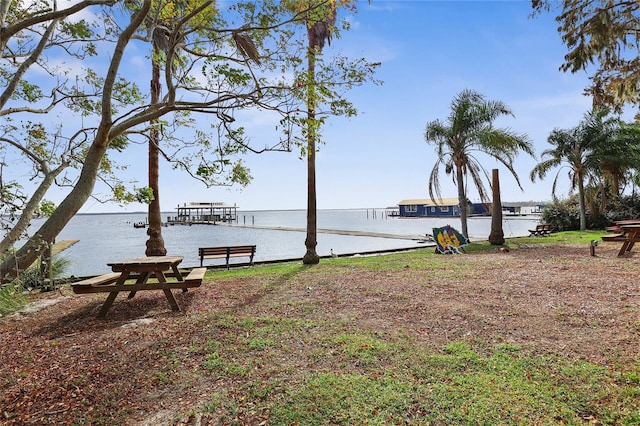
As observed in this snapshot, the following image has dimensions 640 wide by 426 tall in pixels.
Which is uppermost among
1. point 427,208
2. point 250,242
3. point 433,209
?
point 427,208

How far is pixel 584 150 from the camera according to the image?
23.2m

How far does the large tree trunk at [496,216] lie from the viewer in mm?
15930

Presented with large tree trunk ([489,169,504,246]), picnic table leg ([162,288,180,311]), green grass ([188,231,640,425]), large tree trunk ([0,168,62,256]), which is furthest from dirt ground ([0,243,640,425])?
large tree trunk ([489,169,504,246])

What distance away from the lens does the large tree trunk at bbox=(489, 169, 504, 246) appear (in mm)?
15930

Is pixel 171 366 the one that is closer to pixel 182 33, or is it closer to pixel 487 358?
pixel 487 358

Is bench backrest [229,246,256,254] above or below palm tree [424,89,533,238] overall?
below

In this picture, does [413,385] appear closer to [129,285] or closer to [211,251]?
[129,285]

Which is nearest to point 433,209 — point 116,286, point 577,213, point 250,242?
point 577,213

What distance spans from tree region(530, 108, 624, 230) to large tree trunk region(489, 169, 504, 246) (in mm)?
10598

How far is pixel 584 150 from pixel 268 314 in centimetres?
2578

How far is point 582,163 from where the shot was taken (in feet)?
76.5

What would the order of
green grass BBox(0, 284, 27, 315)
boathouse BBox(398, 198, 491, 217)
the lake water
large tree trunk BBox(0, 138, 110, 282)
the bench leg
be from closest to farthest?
large tree trunk BBox(0, 138, 110, 282) < green grass BBox(0, 284, 27, 315) < the bench leg < the lake water < boathouse BBox(398, 198, 491, 217)

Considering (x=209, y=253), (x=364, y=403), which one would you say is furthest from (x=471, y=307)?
(x=209, y=253)

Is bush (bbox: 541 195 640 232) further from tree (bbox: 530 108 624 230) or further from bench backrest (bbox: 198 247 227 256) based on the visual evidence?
bench backrest (bbox: 198 247 227 256)
